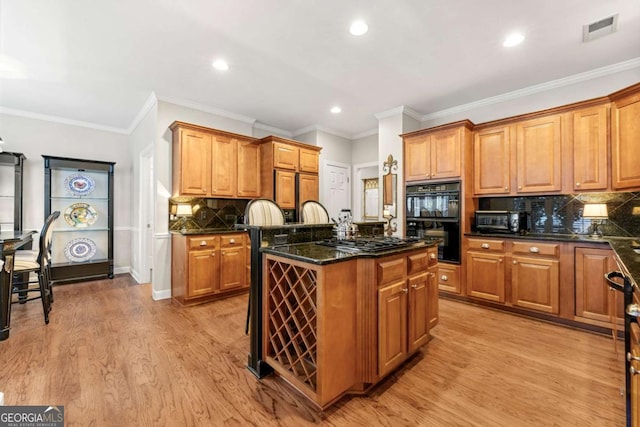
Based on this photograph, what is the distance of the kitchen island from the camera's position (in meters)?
1.60

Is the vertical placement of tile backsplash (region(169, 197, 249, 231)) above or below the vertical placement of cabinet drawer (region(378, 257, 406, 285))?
above

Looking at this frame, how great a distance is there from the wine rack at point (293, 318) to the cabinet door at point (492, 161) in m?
3.04

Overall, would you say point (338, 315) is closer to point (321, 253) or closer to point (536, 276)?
point (321, 253)

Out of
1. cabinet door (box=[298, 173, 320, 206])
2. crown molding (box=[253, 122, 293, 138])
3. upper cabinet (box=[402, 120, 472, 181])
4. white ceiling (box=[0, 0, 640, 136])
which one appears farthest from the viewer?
crown molding (box=[253, 122, 293, 138])

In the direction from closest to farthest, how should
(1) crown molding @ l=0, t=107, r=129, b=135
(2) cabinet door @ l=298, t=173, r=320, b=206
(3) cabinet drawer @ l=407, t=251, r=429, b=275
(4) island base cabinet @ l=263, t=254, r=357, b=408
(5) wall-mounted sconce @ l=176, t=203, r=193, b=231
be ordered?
(4) island base cabinet @ l=263, t=254, r=357, b=408 < (3) cabinet drawer @ l=407, t=251, r=429, b=275 < (5) wall-mounted sconce @ l=176, t=203, r=193, b=231 < (1) crown molding @ l=0, t=107, r=129, b=135 < (2) cabinet door @ l=298, t=173, r=320, b=206

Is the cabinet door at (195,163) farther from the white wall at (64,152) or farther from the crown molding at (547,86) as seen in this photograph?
the crown molding at (547,86)

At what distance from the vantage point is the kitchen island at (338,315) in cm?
160

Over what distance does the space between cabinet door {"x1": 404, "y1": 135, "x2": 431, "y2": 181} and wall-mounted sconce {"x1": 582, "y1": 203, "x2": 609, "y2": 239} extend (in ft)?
5.69

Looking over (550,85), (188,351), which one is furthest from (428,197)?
(188,351)

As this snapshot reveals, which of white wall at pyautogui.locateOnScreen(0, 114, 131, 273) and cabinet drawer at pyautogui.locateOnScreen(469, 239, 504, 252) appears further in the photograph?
white wall at pyautogui.locateOnScreen(0, 114, 131, 273)

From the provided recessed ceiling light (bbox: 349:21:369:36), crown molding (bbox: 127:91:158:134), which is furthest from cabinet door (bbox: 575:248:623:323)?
crown molding (bbox: 127:91:158:134)

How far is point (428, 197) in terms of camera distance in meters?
3.95

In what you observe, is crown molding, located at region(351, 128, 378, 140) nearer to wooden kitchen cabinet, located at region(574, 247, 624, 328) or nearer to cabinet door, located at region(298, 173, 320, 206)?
cabinet door, located at region(298, 173, 320, 206)

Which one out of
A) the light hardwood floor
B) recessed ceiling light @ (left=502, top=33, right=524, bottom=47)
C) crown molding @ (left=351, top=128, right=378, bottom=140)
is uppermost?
crown molding @ (left=351, top=128, right=378, bottom=140)
